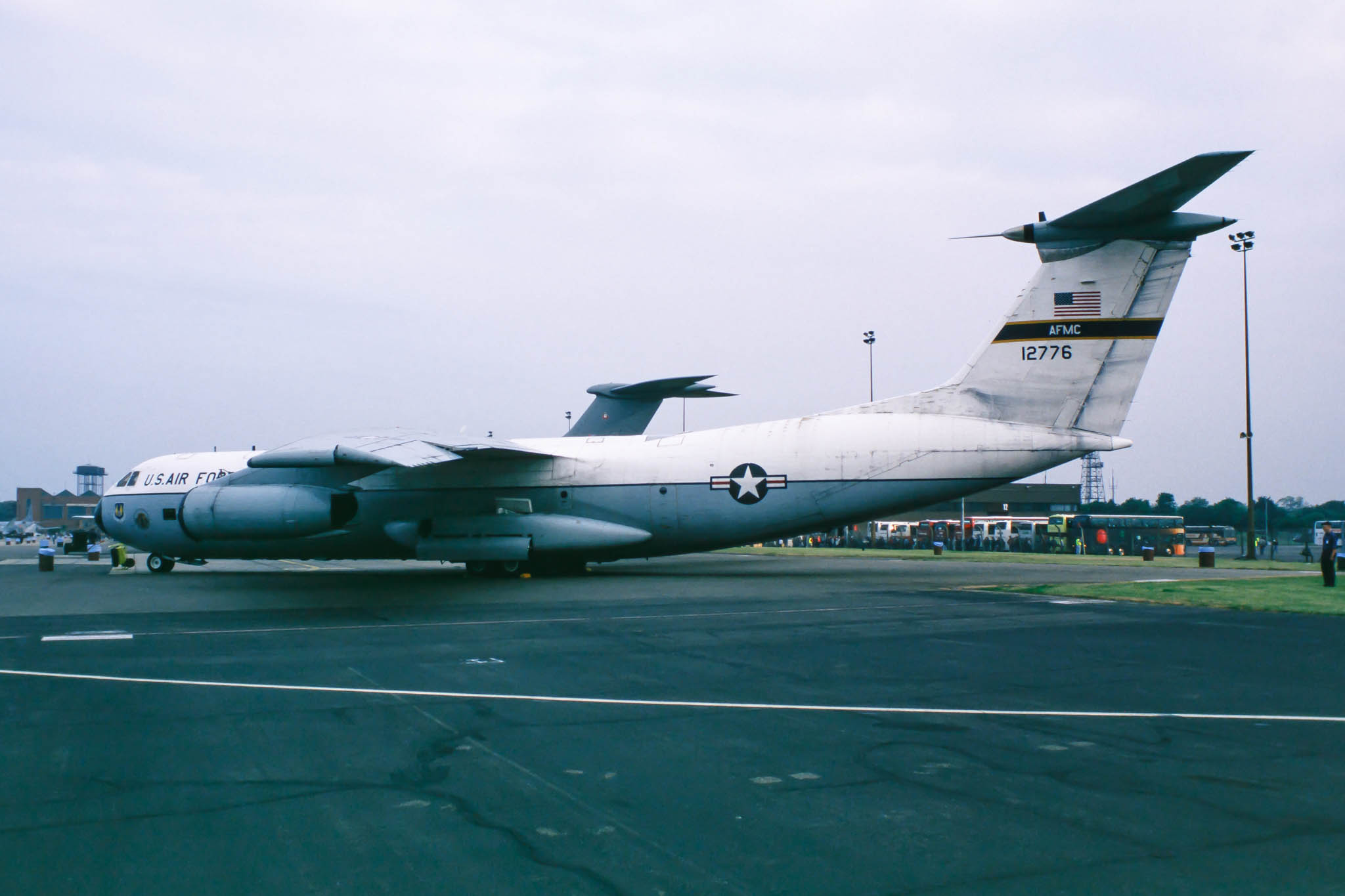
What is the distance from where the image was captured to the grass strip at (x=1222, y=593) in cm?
1448

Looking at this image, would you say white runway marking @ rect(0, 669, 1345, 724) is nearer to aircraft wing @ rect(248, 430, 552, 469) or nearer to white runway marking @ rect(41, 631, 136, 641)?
white runway marking @ rect(41, 631, 136, 641)

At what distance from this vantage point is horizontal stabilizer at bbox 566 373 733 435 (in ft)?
98.2

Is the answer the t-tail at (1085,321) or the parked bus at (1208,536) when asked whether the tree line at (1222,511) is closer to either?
the parked bus at (1208,536)

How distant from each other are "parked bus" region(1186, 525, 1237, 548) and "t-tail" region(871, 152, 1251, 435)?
175ft

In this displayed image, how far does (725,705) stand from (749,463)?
14.2m

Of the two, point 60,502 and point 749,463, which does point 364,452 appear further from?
point 60,502

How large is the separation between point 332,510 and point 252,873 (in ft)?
57.7

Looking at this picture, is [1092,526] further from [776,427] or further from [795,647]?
[795,647]

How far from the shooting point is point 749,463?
21.6 m

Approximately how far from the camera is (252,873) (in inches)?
158

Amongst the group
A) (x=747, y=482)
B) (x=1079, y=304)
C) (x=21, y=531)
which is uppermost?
(x=1079, y=304)

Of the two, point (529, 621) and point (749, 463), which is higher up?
point (749, 463)

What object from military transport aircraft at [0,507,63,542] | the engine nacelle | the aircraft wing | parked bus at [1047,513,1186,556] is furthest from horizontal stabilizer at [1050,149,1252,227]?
military transport aircraft at [0,507,63,542]

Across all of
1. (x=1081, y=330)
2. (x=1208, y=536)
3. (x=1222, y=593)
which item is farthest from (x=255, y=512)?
(x=1208, y=536)
